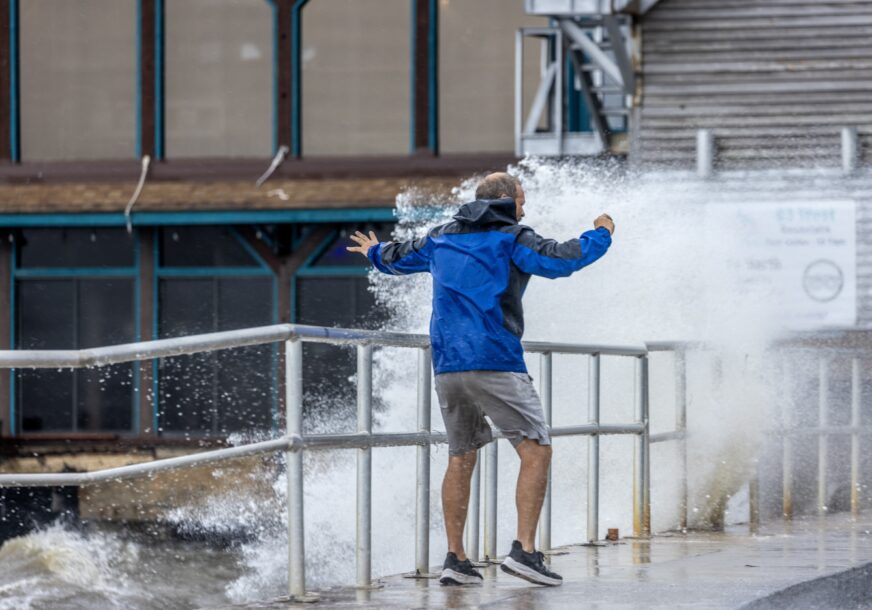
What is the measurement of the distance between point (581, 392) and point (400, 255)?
6399 mm

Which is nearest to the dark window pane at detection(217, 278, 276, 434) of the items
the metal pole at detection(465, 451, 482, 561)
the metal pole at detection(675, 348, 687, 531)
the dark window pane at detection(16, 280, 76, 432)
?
the dark window pane at detection(16, 280, 76, 432)

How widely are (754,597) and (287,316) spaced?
1328cm

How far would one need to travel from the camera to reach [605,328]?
48.1 feet

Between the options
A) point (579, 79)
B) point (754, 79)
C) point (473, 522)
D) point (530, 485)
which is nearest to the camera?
point (530, 485)

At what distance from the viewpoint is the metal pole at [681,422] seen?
1074cm

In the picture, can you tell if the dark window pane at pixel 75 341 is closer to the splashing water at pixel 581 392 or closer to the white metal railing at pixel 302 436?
the splashing water at pixel 581 392

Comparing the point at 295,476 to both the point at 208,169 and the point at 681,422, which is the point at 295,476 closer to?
the point at 681,422

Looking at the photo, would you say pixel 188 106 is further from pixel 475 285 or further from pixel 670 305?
pixel 475 285

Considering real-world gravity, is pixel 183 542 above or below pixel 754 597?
below

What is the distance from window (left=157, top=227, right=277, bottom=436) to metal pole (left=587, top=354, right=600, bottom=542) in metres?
10.5

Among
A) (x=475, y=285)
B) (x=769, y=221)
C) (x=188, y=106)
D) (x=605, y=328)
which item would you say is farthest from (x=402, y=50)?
(x=475, y=285)

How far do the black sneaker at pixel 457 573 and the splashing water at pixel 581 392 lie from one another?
11.8 feet

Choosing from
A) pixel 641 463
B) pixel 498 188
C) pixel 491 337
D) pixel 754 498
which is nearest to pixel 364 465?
pixel 491 337

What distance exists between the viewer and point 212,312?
20.1m
